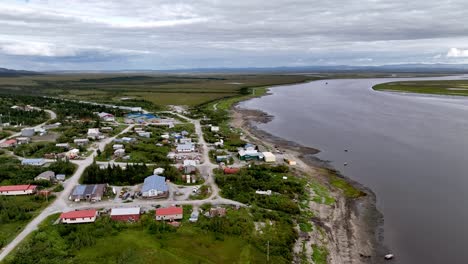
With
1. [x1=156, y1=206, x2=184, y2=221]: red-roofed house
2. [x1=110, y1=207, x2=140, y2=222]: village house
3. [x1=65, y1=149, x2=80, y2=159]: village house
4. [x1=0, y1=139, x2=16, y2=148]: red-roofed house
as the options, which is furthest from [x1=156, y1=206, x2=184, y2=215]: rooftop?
[x1=0, y1=139, x2=16, y2=148]: red-roofed house

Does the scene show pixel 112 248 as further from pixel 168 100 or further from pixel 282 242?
pixel 168 100

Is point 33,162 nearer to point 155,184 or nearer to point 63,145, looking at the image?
point 63,145

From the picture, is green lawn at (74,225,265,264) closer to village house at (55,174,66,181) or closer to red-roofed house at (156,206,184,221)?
red-roofed house at (156,206,184,221)

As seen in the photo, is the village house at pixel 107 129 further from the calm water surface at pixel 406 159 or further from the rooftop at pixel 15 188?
the calm water surface at pixel 406 159

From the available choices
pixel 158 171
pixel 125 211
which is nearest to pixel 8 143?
pixel 158 171

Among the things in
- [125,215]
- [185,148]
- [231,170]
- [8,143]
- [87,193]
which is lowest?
[125,215]

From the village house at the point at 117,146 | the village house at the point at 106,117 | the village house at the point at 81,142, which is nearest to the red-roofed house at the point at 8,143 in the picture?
the village house at the point at 81,142
